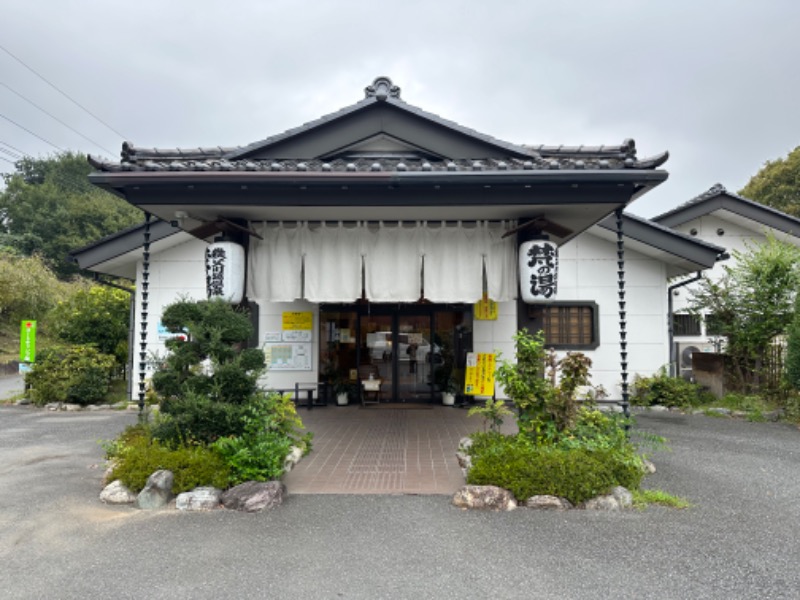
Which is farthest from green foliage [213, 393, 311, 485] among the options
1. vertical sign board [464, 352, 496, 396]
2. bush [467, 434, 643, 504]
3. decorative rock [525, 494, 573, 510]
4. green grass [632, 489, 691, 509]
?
vertical sign board [464, 352, 496, 396]

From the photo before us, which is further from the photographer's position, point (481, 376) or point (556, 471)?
point (481, 376)

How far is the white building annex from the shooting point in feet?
17.3

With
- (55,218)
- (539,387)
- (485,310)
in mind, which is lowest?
(539,387)

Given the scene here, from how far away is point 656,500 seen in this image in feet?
14.6

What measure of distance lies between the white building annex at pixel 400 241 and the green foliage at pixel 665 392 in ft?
1.25

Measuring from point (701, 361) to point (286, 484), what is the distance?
420 inches

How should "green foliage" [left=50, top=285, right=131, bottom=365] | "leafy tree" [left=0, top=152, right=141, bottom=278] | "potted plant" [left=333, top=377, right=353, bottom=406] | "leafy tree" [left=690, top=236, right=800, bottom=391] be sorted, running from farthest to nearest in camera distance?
"leafy tree" [left=0, top=152, right=141, bottom=278] < "green foliage" [left=50, top=285, right=131, bottom=365] < "potted plant" [left=333, top=377, right=353, bottom=406] < "leafy tree" [left=690, top=236, right=800, bottom=391]

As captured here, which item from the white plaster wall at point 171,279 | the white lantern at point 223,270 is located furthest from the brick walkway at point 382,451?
the white plaster wall at point 171,279

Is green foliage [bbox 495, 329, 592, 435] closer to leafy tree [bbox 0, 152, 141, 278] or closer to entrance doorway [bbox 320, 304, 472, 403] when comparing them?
entrance doorway [bbox 320, 304, 472, 403]

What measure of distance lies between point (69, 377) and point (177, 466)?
7977 mm

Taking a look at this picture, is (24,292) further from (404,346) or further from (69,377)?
(404,346)

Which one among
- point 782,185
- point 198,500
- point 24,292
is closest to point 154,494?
point 198,500

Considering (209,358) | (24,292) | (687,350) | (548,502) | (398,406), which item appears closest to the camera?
(548,502)

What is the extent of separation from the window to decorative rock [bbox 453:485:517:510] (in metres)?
6.64
